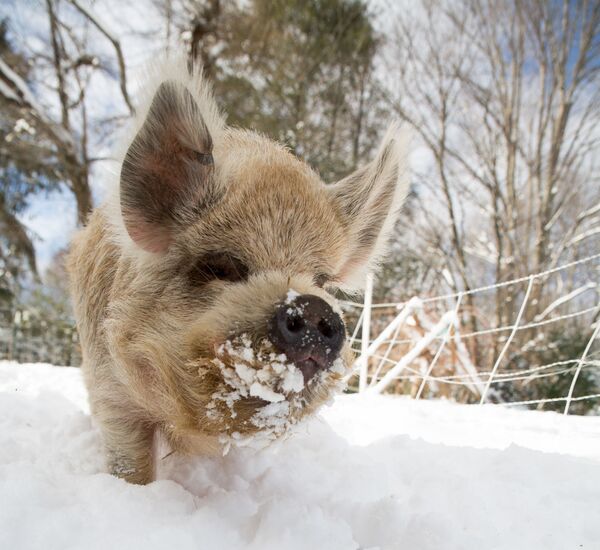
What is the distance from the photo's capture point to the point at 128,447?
209 cm

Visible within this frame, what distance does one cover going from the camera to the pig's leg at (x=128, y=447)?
206 centimetres

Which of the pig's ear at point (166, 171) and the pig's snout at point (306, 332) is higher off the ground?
the pig's ear at point (166, 171)

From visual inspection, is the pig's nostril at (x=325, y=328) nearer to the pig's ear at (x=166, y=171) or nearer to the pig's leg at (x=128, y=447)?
the pig's ear at (x=166, y=171)

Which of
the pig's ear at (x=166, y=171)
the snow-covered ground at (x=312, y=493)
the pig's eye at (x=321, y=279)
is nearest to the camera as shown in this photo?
the snow-covered ground at (x=312, y=493)

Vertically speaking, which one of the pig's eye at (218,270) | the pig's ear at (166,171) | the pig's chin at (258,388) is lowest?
the pig's chin at (258,388)

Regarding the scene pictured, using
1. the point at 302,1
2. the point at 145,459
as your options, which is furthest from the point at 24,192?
the point at 145,459

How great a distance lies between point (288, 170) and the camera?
2.10 m

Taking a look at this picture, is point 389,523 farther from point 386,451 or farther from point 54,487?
point 54,487

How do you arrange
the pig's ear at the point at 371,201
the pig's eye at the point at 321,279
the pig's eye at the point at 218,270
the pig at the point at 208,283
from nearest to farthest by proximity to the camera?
the pig at the point at 208,283 → the pig's eye at the point at 218,270 → the pig's eye at the point at 321,279 → the pig's ear at the point at 371,201

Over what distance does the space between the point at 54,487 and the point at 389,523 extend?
1.15m

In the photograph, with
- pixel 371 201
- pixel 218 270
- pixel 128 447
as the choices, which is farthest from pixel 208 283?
pixel 371 201

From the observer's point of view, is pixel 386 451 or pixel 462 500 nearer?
pixel 462 500

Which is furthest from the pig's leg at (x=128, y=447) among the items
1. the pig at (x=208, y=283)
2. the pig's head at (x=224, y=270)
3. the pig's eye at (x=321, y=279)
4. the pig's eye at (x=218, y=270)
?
the pig's eye at (x=321, y=279)

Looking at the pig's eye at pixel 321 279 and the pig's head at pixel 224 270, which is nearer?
the pig's head at pixel 224 270
